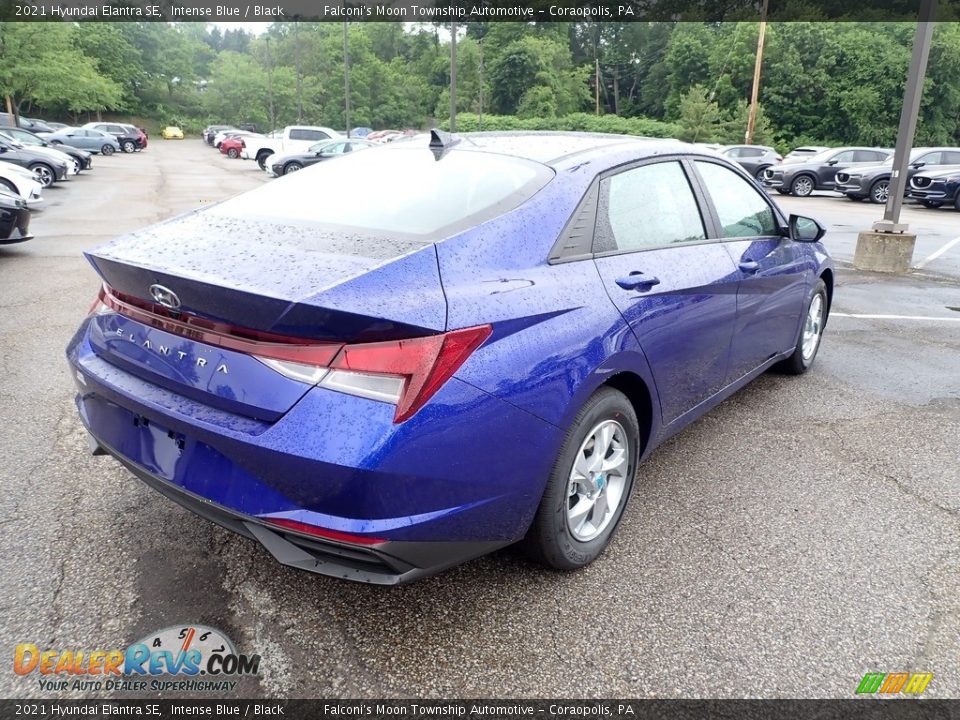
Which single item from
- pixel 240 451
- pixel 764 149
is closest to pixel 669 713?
pixel 240 451

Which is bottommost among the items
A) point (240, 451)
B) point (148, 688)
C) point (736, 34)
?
point (148, 688)

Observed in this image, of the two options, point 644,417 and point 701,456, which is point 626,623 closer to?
point 644,417

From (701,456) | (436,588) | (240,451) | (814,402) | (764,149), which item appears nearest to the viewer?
(240,451)

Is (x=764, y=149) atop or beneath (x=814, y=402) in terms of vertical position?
atop

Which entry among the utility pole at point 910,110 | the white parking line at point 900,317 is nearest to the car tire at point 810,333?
the white parking line at point 900,317

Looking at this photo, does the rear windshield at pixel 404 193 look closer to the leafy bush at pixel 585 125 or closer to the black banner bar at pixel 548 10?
the black banner bar at pixel 548 10

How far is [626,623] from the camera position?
7.90 feet

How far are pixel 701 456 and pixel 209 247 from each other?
8.57ft

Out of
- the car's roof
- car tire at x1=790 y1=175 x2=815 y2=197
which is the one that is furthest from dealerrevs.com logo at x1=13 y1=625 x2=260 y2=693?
car tire at x1=790 y1=175 x2=815 y2=197

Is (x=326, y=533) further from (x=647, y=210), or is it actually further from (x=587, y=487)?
(x=647, y=210)

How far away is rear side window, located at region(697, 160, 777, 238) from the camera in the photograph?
363cm

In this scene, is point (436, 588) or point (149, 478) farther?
point (436, 588)

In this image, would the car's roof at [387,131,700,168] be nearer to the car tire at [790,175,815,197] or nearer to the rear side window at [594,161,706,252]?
the rear side window at [594,161,706,252]

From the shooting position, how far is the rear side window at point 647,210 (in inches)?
111
